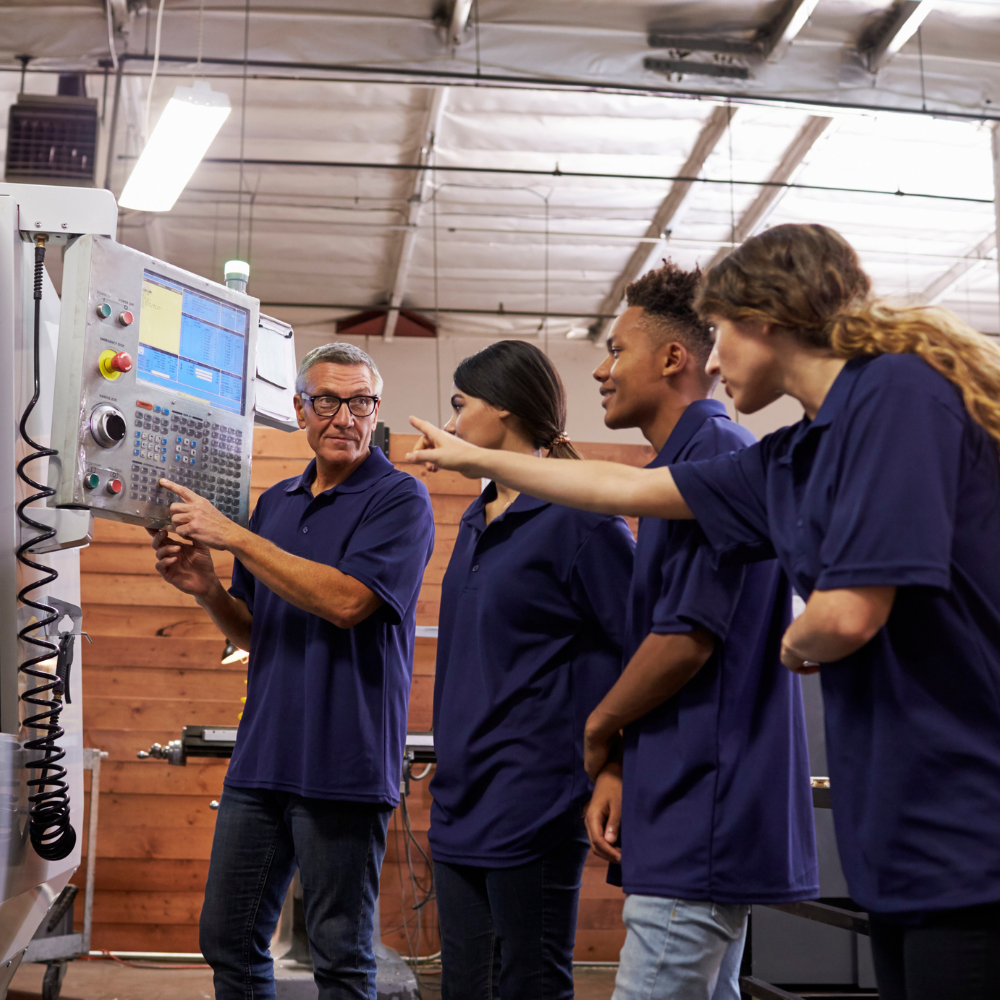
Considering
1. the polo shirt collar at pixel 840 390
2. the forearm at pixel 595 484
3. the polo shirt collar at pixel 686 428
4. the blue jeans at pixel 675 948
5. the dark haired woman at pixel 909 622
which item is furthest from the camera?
the polo shirt collar at pixel 686 428

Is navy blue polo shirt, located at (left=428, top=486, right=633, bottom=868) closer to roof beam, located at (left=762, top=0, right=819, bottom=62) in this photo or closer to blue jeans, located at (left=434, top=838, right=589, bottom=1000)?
blue jeans, located at (left=434, top=838, right=589, bottom=1000)

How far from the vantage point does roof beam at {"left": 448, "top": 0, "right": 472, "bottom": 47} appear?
3.92 m

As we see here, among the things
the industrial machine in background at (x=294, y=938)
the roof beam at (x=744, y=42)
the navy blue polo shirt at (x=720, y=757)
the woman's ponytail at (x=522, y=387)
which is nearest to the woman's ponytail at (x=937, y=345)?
the navy blue polo shirt at (x=720, y=757)

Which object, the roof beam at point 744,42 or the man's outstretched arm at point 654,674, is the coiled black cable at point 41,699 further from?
the roof beam at point 744,42

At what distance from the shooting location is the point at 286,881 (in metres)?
1.81

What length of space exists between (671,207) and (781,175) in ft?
2.22

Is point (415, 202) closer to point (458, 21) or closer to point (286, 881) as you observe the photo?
point (458, 21)

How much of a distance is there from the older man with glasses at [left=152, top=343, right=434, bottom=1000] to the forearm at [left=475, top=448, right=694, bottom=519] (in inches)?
20.5

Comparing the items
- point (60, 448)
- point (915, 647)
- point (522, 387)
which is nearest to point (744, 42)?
point (522, 387)

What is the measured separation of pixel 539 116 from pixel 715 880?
475cm

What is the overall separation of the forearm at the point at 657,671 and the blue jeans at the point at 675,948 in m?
0.24

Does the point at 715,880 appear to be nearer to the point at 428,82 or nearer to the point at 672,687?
the point at 672,687

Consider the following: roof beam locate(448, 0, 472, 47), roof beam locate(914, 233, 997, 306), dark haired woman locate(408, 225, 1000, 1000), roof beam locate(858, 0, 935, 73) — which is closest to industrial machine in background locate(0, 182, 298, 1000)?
dark haired woman locate(408, 225, 1000, 1000)

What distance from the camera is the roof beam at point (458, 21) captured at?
154 inches
